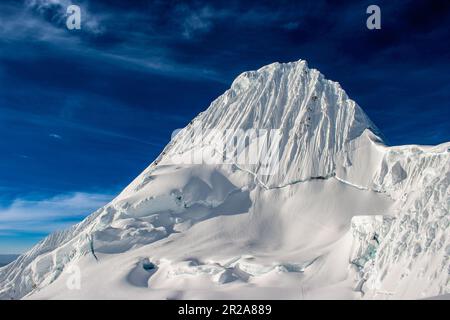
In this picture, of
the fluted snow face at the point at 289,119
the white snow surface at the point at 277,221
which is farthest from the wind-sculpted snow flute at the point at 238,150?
the white snow surface at the point at 277,221

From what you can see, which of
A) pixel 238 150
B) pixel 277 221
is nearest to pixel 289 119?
pixel 238 150

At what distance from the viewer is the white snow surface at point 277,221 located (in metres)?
40.2

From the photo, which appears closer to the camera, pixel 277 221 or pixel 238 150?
pixel 277 221

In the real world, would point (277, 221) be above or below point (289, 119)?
below

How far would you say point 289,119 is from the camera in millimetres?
66250

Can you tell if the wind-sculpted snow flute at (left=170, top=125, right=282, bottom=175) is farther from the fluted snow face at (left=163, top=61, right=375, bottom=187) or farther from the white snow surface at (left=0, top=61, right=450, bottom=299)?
the white snow surface at (left=0, top=61, right=450, bottom=299)

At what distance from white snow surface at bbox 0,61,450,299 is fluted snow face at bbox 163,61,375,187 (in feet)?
0.61

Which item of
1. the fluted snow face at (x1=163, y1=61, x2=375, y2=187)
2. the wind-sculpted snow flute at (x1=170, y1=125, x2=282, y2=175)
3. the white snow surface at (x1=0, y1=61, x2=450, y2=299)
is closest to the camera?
the white snow surface at (x1=0, y1=61, x2=450, y2=299)

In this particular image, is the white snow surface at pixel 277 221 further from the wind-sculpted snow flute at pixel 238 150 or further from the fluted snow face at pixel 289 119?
the wind-sculpted snow flute at pixel 238 150

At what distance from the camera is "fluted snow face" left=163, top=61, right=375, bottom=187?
2411 inches

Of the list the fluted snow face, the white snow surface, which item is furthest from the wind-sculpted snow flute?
the white snow surface

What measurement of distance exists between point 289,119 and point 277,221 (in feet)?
55.6

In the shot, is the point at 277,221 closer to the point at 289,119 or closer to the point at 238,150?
the point at 238,150

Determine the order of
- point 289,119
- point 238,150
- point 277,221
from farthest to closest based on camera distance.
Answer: point 289,119
point 238,150
point 277,221
